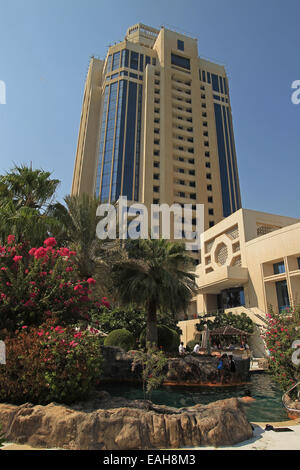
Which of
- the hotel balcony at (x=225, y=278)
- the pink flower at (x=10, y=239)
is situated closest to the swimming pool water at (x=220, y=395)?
the pink flower at (x=10, y=239)

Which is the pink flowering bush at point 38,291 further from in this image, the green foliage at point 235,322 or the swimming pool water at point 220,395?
the green foliage at point 235,322

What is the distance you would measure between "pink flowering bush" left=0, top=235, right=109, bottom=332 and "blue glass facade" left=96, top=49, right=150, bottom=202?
4320 cm

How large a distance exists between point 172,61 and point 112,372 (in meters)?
71.6

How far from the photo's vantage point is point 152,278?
59.8 feet

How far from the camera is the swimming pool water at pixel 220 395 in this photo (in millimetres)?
9906

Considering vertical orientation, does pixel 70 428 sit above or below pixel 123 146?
below

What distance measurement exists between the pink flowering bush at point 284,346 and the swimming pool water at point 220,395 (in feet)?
3.61

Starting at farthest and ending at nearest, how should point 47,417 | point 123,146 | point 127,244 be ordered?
point 123,146, point 127,244, point 47,417

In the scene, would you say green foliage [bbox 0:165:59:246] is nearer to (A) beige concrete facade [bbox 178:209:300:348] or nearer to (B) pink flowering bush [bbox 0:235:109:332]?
(B) pink flowering bush [bbox 0:235:109:332]

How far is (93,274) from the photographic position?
1659cm

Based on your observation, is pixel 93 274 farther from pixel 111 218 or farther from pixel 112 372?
pixel 112 372

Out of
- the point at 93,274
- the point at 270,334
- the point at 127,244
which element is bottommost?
the point at 270,334

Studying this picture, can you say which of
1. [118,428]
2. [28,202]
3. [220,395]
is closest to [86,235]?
[28,202]
